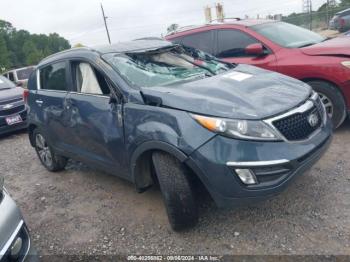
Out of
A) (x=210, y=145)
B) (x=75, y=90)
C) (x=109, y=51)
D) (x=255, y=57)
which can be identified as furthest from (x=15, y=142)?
(x=210, y=145)

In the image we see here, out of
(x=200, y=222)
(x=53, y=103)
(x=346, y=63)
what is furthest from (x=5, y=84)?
(x=346, y=63)

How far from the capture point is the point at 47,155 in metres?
5.11

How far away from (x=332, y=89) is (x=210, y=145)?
2.60 meters

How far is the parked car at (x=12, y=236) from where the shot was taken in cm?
224

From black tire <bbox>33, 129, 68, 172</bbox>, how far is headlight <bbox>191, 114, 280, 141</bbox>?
2.93 metres

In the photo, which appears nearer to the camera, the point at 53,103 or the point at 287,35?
the point at 53,103

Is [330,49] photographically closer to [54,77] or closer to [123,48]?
[123,48]

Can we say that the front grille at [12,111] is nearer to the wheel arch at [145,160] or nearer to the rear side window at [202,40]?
the rear side window at [202,40]

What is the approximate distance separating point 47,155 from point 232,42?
10.6ft

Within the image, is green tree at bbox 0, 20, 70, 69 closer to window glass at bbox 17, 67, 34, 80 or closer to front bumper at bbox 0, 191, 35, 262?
window glass at bbox 17, 67, 34, 80

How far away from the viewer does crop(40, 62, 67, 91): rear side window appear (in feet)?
14.1

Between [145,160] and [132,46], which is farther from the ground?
[132,46]

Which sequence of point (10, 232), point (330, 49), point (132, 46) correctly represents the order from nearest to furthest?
point (10, 232)
point (132, 46)
point (330, 49)

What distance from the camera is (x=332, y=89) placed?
4.53 metres
